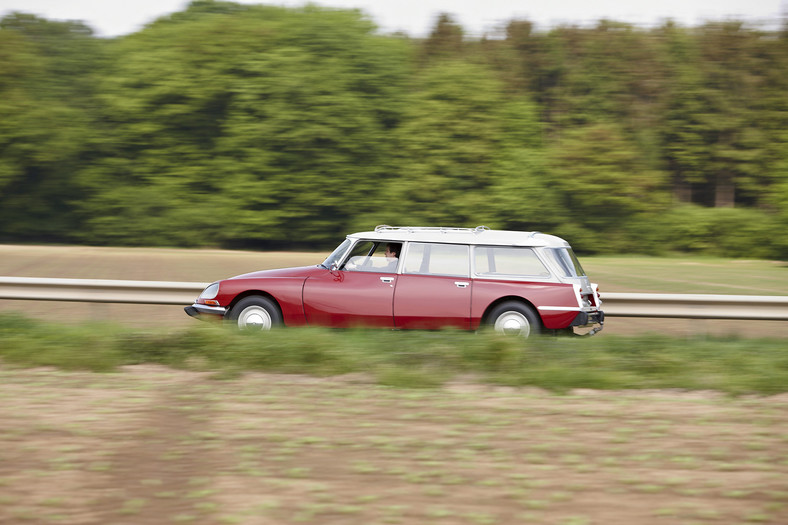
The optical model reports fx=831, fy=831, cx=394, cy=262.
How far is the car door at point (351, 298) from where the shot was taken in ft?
30.5

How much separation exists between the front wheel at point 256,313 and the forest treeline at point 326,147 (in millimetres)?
30978

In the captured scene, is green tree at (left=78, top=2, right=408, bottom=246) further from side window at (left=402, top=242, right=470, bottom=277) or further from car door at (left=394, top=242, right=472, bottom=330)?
car door at (left=394, top=242, right=472, bottom=330)

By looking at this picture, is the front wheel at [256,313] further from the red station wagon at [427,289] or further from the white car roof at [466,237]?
the white car roof at [466,237]

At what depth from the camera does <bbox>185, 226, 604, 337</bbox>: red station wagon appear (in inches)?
360

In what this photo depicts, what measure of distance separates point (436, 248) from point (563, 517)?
574 cm

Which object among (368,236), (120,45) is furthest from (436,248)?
(120,45)

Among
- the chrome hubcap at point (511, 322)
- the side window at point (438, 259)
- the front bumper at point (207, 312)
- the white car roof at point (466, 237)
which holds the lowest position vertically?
the chrome hubcap at point (511, 322)

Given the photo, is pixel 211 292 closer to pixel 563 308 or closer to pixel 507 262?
pixel 507 262

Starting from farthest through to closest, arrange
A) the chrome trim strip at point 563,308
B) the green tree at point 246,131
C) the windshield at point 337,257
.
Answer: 1. the green tree at point 246,131
2. the windshield at point 337,257
3. the chrome trim strip at point 563,308

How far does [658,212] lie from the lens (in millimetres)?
41188

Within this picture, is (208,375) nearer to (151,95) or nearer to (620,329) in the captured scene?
(620,329)

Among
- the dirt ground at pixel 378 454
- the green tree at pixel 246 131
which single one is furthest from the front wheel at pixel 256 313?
the green tree at pixel 246 131

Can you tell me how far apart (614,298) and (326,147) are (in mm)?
31663

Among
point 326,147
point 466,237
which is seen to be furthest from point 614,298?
point 326,147
